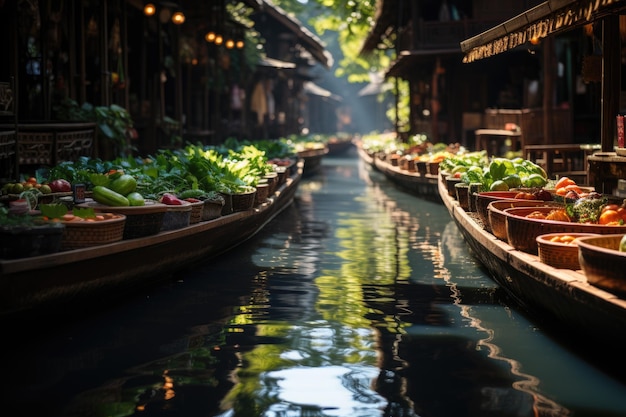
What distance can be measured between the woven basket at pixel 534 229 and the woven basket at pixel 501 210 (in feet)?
0.61

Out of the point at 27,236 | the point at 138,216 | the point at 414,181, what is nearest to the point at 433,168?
the point at 414,181

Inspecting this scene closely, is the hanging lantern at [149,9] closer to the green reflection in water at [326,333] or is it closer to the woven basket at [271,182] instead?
the woven basket at [271,182]

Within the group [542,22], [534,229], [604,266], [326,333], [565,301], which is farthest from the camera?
[542,22]

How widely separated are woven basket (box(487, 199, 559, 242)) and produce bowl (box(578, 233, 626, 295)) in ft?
7.44

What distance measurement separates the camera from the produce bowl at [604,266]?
19.4 ft

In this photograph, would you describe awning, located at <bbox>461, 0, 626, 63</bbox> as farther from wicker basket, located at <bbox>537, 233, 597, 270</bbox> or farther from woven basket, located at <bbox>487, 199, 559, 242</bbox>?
wicker basket, located at <bbox>537, 233, 597, 270</bbox>

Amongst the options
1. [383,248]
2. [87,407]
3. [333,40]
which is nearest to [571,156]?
[383,248]

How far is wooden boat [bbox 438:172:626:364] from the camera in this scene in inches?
236

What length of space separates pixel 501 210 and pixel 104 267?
3.67 meters

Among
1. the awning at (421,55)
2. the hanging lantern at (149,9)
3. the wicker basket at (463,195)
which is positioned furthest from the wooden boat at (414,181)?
the wicker basket at (463,195)

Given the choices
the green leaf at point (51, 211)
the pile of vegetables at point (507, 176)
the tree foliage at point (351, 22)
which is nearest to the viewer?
the green leaf at point (51, 211)

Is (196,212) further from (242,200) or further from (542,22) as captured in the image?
(542,22)

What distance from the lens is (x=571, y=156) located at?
56.8 feet

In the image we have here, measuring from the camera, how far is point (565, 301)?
6.70 metres
